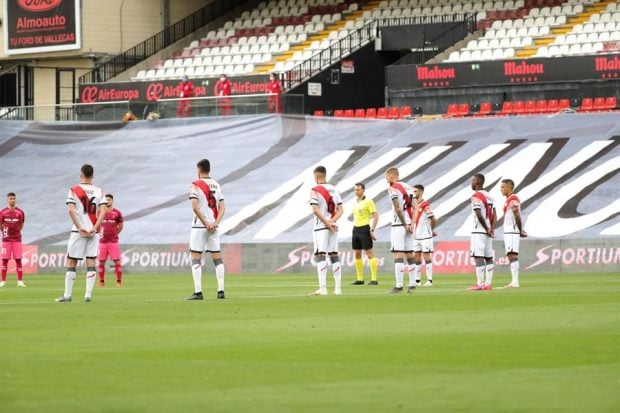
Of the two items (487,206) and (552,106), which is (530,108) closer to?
(552,106)

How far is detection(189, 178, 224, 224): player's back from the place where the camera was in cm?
2172

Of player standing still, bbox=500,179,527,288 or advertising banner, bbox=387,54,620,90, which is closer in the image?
player standing still, bbox=500,179,527,288

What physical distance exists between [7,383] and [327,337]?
4321 millimetres

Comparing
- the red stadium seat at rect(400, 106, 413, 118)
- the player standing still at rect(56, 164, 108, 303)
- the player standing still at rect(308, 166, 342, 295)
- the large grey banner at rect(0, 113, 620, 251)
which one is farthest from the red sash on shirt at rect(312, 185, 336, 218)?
the red stadium seat at rect(400, 106, 413, 118)

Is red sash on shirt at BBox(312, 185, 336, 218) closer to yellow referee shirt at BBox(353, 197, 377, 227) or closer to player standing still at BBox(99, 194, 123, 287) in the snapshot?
yellow referee shirt at BBox(353, 197, 377, 227)

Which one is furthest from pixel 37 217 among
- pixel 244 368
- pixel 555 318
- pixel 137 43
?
pixel 244 368

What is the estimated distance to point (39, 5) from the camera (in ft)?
184

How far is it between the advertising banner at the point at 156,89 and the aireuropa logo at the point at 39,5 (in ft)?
16.1

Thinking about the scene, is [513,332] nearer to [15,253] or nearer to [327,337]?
[327,337]

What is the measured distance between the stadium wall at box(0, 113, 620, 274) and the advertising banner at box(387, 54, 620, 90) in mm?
4035

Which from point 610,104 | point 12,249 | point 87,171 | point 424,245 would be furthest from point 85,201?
point 610,104

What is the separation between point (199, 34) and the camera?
6006cm

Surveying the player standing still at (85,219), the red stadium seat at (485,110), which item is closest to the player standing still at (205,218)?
the player standing still at (85,219)

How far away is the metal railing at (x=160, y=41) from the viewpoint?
55938 mm
